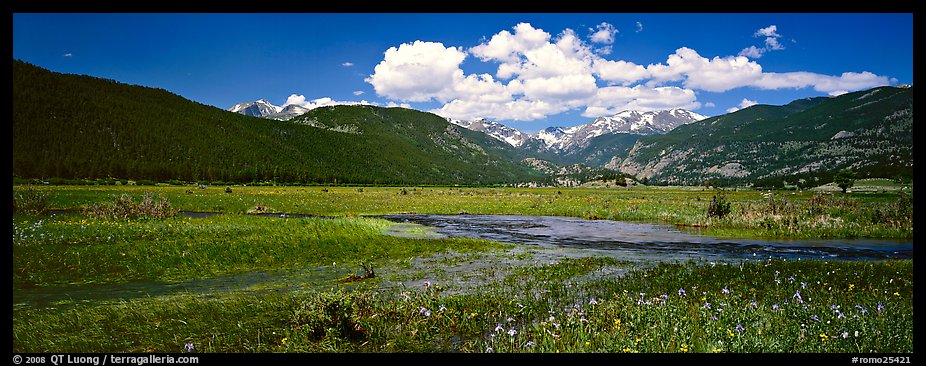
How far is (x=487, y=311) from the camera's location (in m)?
11.2

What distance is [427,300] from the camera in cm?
1188

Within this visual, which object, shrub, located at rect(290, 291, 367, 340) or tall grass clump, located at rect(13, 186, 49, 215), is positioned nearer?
shrub, located at rect(290, 291, 367, 340)

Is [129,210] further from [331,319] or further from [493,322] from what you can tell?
[493,322]

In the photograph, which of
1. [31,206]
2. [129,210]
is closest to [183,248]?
[129,210]

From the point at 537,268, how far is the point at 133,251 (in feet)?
57.5

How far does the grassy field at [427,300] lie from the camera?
857 cm

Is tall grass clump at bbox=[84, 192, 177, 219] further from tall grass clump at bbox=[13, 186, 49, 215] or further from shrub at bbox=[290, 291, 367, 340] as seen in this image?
shrub at bbox=[290, 291, 367, 340]

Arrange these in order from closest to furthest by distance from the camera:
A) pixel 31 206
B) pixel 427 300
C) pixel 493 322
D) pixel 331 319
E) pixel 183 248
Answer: pixel 331 319 → pixel 493 322 → pixel 427 300 → pixel 183 248 → pixel 31 206

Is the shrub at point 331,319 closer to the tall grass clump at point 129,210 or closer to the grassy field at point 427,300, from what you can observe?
the grassy field at point 427,300

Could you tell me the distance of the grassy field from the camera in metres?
8.57

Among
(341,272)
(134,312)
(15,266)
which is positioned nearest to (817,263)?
(341,272)

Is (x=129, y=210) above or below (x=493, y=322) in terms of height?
above

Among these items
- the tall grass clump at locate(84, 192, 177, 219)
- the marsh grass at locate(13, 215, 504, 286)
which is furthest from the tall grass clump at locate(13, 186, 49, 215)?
the marsh grass at locate(13, 215, 504, 286)

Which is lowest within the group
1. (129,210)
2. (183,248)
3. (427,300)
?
(427,300)
